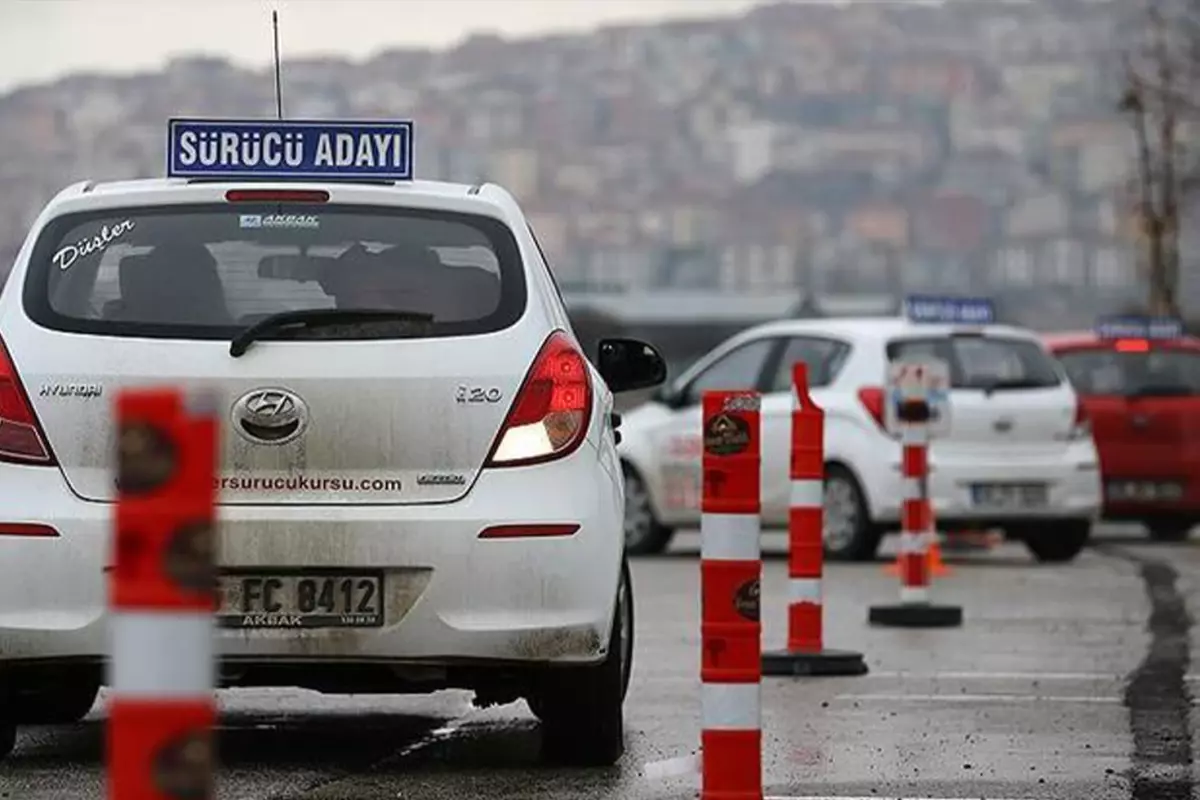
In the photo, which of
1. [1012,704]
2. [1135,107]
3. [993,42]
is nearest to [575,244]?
[993,42]

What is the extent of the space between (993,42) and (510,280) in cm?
14752

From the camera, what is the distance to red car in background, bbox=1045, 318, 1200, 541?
75.3ft

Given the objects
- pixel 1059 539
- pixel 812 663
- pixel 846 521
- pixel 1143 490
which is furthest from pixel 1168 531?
pixel 812 663

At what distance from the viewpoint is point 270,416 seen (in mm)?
8469

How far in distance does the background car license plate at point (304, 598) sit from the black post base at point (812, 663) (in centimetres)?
385

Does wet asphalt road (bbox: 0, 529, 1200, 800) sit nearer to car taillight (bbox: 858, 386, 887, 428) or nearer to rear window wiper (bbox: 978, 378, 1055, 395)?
car taillight (bbox: 858, 386, 887, 428)

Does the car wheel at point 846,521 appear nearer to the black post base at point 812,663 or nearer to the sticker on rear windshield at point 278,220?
the black post base at point 812,663

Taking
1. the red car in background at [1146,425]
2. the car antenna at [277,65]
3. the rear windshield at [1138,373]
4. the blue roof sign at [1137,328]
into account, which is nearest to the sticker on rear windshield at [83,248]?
the car antenna at [277,65]

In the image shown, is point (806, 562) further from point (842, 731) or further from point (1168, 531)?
point (1168, 531)

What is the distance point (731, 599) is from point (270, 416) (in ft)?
5.55

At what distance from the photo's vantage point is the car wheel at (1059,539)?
20.5 m

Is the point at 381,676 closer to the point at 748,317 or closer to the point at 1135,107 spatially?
the point at 1135,107

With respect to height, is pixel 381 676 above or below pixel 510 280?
below

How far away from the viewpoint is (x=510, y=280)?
8.85 metres
